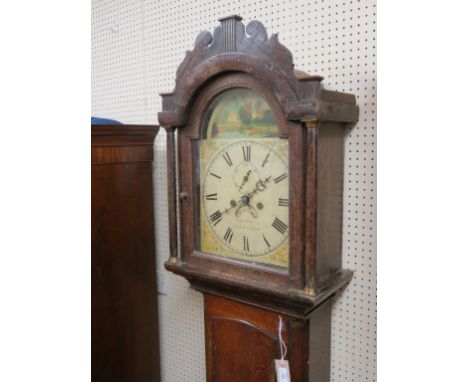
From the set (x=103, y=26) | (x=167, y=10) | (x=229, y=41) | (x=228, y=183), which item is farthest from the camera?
(x=103, y=26)

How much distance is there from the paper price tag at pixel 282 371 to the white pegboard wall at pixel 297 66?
9.0 inches

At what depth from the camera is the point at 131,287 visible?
1612mm

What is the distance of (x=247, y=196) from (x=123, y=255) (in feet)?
2.23

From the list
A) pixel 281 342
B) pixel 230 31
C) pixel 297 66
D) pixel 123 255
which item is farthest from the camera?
pixel 123 255

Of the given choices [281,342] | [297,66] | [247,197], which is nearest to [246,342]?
[281,342]

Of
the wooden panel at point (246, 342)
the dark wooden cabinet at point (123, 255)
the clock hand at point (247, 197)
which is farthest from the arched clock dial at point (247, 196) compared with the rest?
the dark wooden cabinet at point (123, 255)

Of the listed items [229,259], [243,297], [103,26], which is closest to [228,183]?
[229,259]

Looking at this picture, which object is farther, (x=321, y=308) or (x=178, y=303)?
(x=178, y=303)

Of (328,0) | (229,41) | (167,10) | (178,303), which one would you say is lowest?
(178,303)

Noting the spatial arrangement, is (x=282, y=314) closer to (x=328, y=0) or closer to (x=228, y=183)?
(x=228, y=183)

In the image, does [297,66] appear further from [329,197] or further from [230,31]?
[329,197]

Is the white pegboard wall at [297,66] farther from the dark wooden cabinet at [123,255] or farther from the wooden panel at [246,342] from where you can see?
the wooden panel at [246,342]

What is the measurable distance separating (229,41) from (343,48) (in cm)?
35

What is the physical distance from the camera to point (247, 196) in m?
1.13
